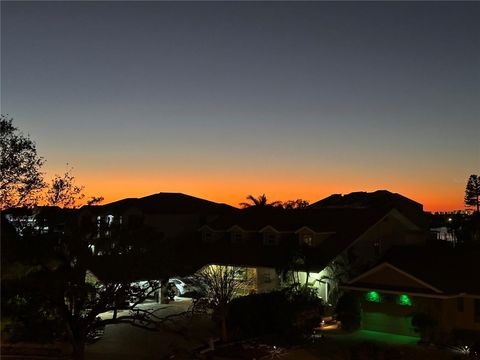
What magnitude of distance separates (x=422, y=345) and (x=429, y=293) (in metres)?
2.33

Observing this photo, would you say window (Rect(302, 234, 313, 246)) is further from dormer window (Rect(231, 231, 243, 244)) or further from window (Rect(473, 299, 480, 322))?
window (Rect(473, 299, 480, 322))

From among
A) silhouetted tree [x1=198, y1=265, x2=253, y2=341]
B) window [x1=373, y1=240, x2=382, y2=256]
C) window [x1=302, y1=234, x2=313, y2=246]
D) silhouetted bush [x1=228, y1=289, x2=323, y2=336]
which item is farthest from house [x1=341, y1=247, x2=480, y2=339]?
silhouetted tree [x1=198, y1=265, x2=253, y2=341]

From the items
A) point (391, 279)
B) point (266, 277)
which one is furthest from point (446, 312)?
point (266, 277)

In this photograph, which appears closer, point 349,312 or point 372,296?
point 372,296

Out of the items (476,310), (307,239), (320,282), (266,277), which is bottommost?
(476,310)

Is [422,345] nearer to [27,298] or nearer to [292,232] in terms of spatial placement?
[292,232]

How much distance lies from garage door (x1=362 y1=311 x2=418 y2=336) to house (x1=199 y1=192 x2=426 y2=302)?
10.4ft

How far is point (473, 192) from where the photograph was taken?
8981cm

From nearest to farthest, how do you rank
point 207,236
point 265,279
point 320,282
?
point 320,282
point 265,279
point 207,236

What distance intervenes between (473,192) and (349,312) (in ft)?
229

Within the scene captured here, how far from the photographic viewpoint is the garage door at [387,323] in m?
→ 26.7

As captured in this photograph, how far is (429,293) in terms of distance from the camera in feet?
83.1

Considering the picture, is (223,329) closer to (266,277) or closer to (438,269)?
(266,277)

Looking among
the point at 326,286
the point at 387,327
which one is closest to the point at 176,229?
the point at 326,286
